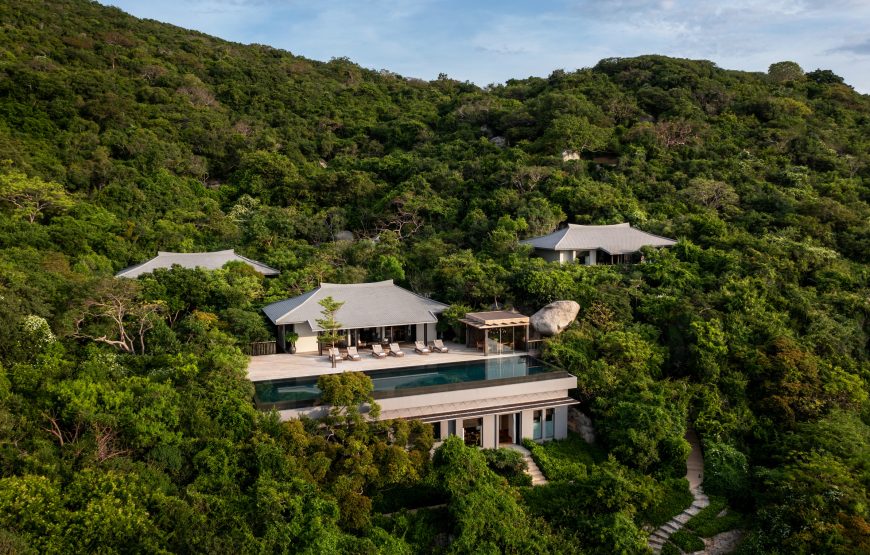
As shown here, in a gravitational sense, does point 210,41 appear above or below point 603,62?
above

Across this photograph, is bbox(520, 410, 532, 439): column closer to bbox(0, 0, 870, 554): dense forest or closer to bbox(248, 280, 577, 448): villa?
bbox(248, 280, 577, 448): villa

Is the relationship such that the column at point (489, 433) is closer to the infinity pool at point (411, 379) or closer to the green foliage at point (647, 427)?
the infinity pool at point (411, 379)

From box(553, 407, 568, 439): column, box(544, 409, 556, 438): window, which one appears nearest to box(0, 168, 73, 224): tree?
box(544, 409, 556, 438): window

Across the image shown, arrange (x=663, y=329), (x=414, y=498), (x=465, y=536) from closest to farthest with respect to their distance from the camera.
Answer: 1. (x=465, y=536)
2. (x=414, y=498)
3. (x=663, y=329)

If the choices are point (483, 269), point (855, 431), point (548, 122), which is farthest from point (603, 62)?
point (855, 431)

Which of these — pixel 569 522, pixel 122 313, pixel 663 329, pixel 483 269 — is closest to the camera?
pixel 569 522

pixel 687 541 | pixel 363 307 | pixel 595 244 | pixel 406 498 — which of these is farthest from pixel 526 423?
pixel 595 244

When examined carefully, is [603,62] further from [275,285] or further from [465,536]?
[465,536]
